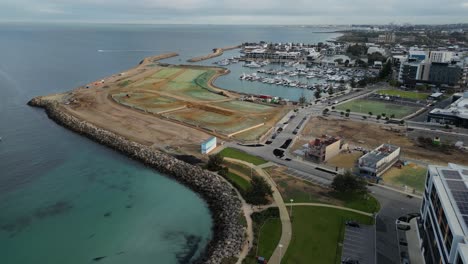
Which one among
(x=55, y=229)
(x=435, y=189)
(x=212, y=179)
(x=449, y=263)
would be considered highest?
(x=435, y=189)

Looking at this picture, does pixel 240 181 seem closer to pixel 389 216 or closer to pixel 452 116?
pixel 389 216

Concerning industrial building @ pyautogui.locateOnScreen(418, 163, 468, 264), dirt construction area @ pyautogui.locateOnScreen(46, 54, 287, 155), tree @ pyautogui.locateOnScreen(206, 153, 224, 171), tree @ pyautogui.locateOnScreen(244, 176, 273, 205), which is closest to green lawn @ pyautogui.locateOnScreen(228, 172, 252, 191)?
tree @ pyautogui.locateOnScreen(206, 153, 224, 171)

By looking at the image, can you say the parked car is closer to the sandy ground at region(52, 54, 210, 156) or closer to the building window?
the building window

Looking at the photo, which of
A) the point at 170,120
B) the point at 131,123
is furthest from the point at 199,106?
the point at 131,123

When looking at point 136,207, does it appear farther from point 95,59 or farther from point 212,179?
point 95,59

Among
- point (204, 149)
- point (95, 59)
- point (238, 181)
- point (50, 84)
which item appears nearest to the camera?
point (238, 181)

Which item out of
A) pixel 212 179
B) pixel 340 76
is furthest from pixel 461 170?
pixel 340 76

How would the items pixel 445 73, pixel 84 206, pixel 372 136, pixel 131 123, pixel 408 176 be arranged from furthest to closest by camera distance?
1. pixel 445 73
2. pixel 131 123
3. pixel 372 136
4. pixel 408 176
5. pixel 84 206

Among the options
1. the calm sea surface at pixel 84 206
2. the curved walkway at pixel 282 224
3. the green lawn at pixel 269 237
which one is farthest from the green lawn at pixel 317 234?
the calm sea surface at pixel 84 206
